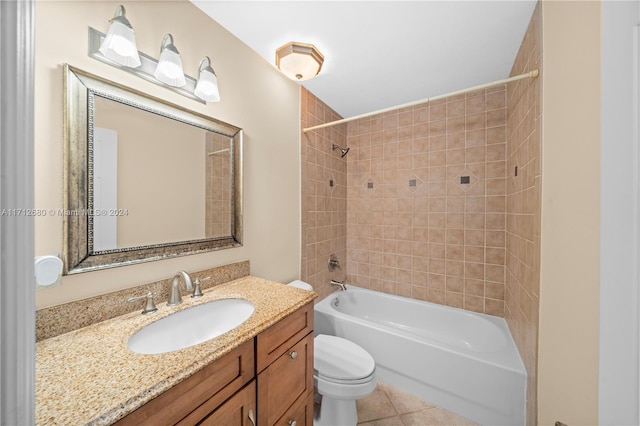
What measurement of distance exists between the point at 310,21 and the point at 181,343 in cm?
178

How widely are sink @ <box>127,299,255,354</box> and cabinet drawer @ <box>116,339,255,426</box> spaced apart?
0.27m

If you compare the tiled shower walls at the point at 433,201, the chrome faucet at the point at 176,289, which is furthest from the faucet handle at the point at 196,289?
the tiled shower walls at the point at 433,201

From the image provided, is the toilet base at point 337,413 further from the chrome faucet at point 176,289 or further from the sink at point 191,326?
the chrome faucet at point 176,289

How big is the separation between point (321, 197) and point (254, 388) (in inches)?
66.0

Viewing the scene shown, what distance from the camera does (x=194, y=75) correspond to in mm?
1267

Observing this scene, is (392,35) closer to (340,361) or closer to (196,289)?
(196,289)

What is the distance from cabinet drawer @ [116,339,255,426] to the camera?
1.98ft

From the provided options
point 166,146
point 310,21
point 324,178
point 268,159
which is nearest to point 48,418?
point 166,146

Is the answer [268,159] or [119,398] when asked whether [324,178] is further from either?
[119,398]

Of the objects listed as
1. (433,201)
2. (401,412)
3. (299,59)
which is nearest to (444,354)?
(401,412)

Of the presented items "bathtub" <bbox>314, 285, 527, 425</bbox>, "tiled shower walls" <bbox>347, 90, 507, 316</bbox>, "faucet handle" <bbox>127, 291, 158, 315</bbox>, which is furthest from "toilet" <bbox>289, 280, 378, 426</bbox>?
"tiled shower walls" <bbox>347, 90, 507, 316</bbox>

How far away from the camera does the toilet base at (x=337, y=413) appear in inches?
56.7

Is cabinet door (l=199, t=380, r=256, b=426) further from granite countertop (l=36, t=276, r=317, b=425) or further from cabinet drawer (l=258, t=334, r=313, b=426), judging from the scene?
granite countertop (l=36, t=276, r=317, b=425)

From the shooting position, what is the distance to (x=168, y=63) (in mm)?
1069
